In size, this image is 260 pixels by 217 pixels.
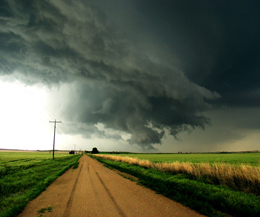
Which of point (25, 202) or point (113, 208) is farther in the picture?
point (25, 202)

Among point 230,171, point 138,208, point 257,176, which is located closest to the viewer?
point 138,208

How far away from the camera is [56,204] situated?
726cm

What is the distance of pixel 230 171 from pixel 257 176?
6.17ft

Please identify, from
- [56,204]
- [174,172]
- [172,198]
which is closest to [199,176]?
[174,172]

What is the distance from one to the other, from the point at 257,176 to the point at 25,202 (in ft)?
43.8

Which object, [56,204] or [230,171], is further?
[230,171]

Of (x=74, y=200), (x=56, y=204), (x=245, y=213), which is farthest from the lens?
(x=74, y=200)

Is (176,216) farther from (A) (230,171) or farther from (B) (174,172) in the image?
(B) (174,172)

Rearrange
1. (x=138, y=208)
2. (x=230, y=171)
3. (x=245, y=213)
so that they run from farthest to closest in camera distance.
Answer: (x=230, y=171) → (x=138, y=208) → (x=245, y=213)

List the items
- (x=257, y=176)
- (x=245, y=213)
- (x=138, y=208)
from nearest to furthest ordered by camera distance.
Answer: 1. (x=245, y=213)
2. (x=138, y=208)
3. (x=257, y=176)

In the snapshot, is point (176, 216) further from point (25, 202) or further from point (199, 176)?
point (199, 176)

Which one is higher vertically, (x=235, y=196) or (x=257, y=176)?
(x=257, y=176)

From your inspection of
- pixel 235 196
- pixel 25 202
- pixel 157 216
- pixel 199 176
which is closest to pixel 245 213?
pixel 235 196

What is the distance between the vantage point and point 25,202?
24.7 feet
